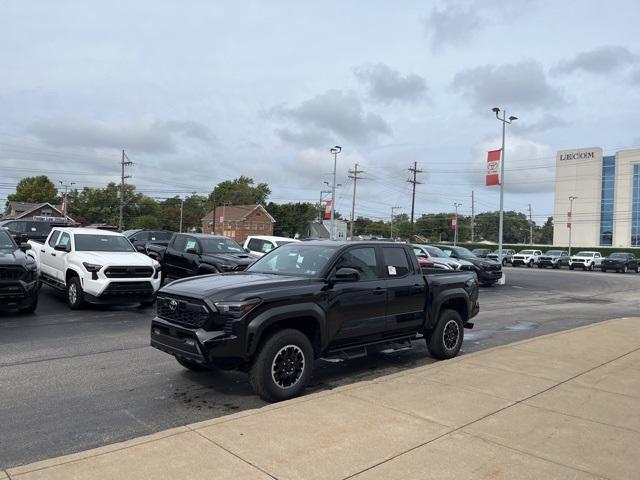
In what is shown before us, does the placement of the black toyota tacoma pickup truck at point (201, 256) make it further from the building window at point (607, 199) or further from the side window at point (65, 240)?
the building window at point (607, 199)

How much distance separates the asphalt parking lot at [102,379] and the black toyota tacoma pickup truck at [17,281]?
35 centimetres

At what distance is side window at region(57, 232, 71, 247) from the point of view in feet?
41.1

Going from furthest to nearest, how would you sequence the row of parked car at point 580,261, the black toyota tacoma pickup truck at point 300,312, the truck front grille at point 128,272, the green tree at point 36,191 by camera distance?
the green tree at point 36,191 < the row of parked car at point 580,261 < the truck front grille at point 128,272 < the black toyota tacoma pickup truck at point 300,312

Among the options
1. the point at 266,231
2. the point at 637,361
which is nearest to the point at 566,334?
the point at 637,361

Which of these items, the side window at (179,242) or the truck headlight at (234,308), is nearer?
the truck headlight at (234,308)

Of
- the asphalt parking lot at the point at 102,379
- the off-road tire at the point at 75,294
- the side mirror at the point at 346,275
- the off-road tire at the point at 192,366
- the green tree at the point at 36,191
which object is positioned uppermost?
the green tree at the point at 36,191

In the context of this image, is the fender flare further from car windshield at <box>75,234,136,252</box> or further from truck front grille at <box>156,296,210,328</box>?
car windshield at <box>75,234,136,252</box>

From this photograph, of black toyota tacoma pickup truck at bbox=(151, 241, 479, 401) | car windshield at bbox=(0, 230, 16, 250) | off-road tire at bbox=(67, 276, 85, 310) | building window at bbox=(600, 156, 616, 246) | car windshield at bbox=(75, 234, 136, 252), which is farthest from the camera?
building window at bbox=(600, 156, 616, 246)

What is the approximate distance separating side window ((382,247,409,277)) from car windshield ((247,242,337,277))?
35.4 inches

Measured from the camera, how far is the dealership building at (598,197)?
84.1 meters

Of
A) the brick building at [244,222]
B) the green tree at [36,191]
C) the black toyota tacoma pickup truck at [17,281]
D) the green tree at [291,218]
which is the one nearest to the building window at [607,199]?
the green tree at [291,218]

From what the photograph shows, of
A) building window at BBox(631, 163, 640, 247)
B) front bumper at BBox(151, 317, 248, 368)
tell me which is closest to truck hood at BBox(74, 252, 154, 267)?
front bumper at BBox(151, 317, 248, 368)

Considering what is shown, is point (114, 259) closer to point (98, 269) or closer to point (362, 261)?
point (98, 269)

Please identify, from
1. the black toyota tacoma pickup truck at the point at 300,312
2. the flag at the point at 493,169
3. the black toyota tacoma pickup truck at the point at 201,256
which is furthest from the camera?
the flag at the point at 493,169
